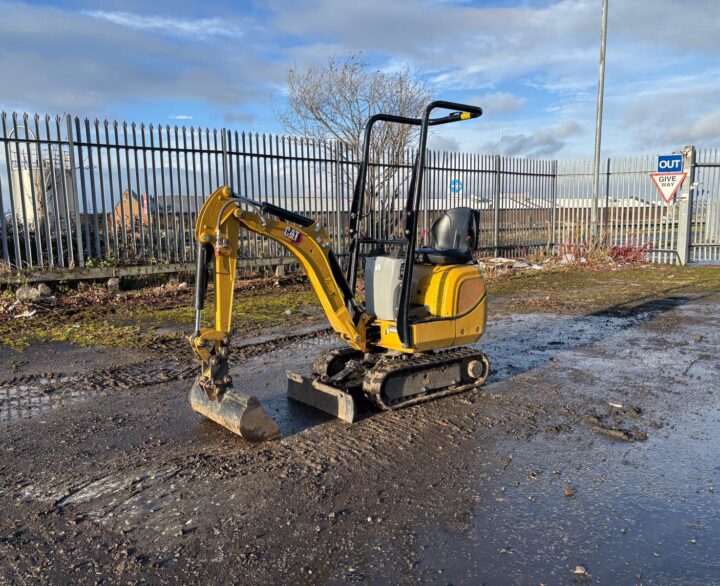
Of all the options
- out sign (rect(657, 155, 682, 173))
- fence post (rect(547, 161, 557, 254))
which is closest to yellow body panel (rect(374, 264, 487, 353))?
out sign (rect(657, 155, 682, 173))

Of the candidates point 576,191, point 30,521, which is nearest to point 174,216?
point 30,521

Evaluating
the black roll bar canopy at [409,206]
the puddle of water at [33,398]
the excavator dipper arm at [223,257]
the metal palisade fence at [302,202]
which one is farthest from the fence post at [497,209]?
the puddle of water at [33,398]

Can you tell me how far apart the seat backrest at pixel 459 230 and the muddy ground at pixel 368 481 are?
1401 mm

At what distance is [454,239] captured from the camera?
5.87 m

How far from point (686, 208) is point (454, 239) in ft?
45.9

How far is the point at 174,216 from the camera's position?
1182 centimetres

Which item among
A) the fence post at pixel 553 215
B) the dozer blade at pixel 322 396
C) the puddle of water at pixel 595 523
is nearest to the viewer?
the puddle of water at pixel 595 523

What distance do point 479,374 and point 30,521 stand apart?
3909 mm

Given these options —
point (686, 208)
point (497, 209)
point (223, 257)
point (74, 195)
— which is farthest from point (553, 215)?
point (223, 257)

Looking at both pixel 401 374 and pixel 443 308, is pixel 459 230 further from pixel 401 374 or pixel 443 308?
pixel 401 374

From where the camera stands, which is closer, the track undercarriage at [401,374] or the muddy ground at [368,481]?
the muddy ground at [368,481]

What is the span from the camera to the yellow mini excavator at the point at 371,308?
4.57 meters

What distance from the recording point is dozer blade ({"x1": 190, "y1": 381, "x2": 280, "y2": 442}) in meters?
4.46

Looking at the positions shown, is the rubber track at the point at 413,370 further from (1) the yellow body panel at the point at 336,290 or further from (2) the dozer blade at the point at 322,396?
(2) the dozer blade at the point at 322,396
